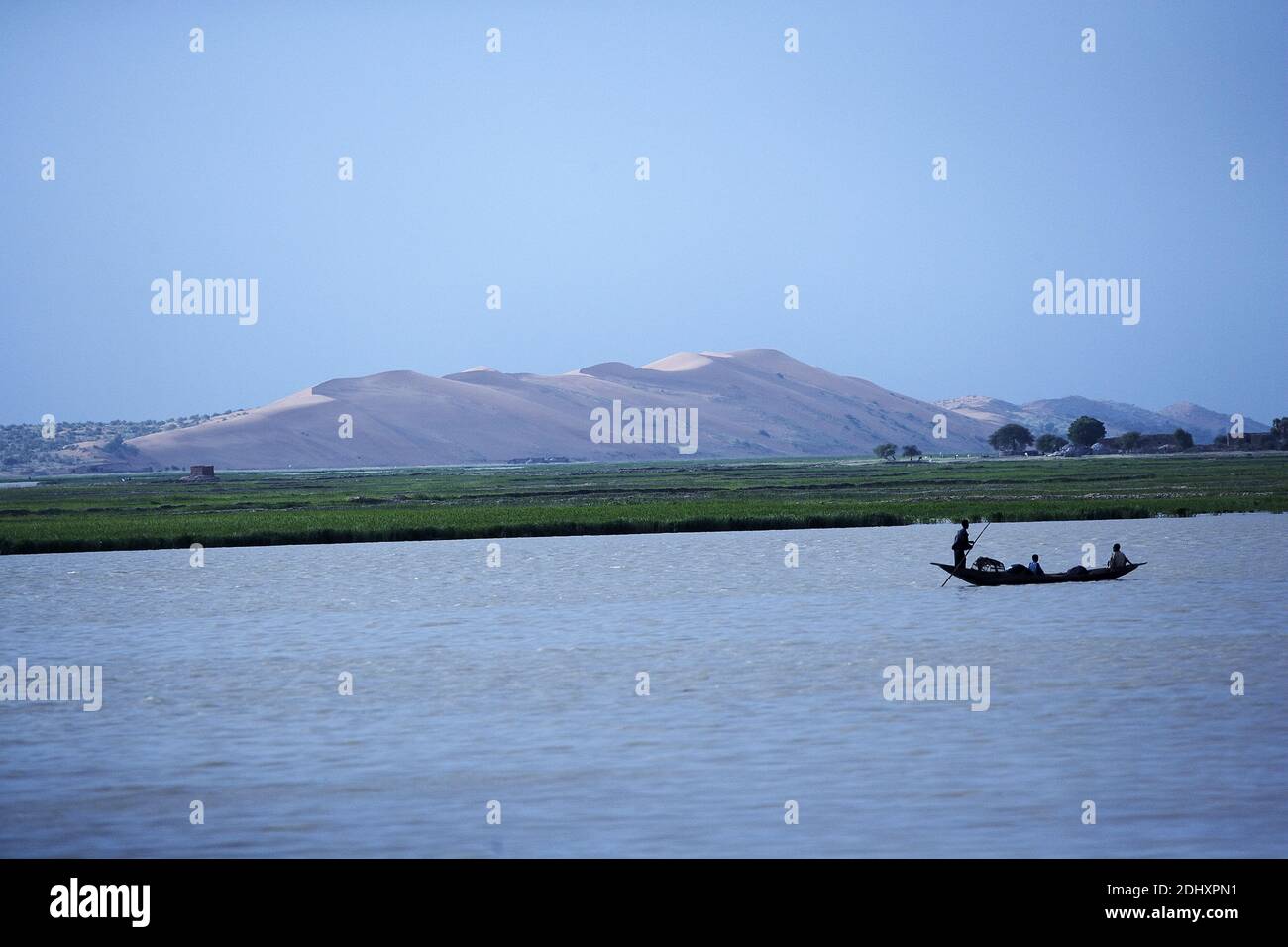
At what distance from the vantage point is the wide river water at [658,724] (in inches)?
536

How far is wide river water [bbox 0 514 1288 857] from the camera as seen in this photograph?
1362 centimetres

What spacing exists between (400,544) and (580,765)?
44.1 metres

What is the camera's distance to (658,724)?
18.9 metres
